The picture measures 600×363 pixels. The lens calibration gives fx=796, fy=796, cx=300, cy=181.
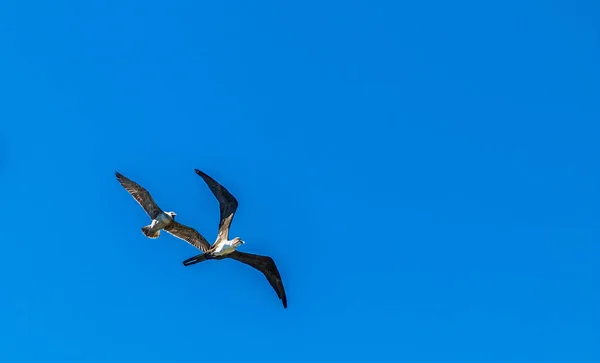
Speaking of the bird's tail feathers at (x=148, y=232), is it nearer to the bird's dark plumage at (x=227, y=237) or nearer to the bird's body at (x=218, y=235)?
the bird's body at (x=218, y=235)

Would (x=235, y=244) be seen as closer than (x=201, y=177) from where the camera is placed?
Yes

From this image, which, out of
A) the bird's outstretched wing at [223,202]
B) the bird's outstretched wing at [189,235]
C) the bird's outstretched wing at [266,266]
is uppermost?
the bird's outstretched wing at [223,202]

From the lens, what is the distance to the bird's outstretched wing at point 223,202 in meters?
32.3

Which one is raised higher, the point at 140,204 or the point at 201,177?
the point at 201,177

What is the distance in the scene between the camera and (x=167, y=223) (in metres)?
31.9

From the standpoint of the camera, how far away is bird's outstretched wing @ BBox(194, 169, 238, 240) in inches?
1273

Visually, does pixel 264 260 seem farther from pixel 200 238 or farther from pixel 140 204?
pixel 140 204

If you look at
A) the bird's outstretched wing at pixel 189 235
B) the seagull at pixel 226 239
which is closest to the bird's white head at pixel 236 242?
the seagull at pixel 226 239

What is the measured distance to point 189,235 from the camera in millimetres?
32688

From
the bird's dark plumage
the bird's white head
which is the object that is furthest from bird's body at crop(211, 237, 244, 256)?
the bird's dark plumage

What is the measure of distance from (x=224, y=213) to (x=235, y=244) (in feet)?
6.83

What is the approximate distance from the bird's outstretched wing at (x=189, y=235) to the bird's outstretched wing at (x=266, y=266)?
57.0 inches

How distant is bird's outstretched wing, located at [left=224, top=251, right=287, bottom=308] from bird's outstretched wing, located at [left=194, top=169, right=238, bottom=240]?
1.14 m

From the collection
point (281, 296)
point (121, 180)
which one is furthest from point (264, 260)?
point (121, 180)
